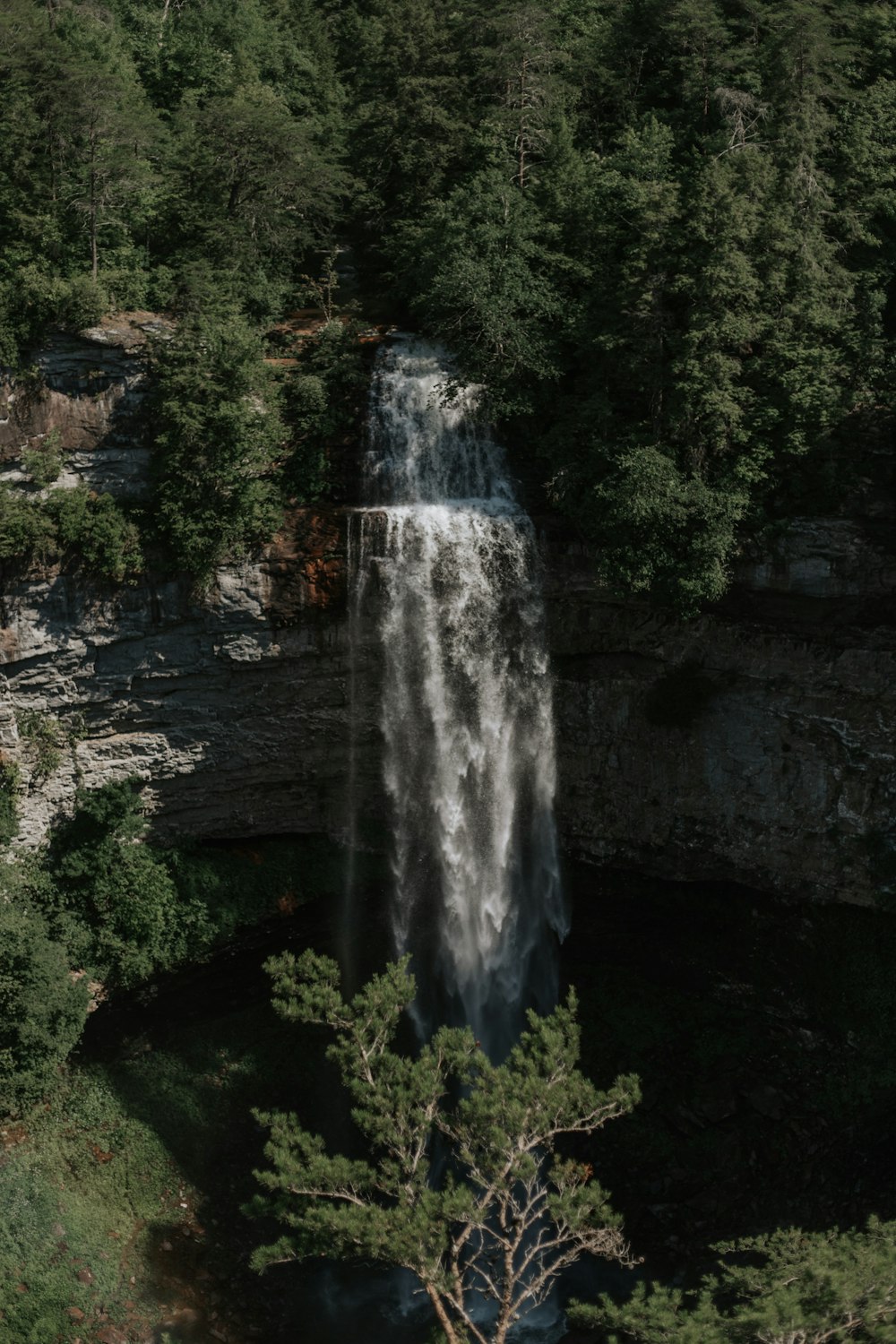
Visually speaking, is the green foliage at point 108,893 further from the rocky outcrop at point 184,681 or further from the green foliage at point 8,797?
the green foliage at point 8,797

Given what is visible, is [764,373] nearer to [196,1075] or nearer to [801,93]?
[801,93]

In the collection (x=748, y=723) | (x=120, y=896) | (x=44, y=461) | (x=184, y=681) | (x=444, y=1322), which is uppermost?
(x=44, y=461)

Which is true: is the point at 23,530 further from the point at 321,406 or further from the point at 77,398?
the point at 321,406

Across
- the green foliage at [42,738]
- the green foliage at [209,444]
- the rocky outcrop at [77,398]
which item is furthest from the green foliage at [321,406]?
the green foliage at [42,738]

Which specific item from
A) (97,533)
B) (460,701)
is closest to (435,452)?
(460,701)

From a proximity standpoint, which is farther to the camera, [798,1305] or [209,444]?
[209,444]

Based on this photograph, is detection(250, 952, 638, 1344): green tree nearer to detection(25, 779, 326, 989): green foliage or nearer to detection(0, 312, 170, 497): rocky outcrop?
detection(25, 779, 326, 989): green foliage

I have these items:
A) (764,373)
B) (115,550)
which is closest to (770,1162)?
(764,373)

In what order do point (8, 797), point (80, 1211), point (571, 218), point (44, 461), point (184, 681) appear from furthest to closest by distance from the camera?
point (571, 218) → point (184, 681) → point (8, 797) → point (44, 461) → point (80, 1211)
